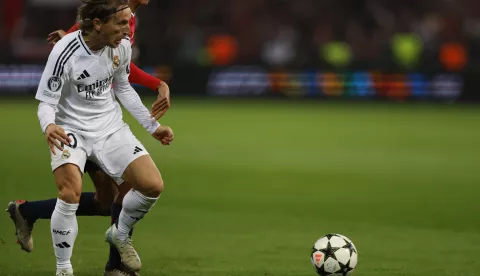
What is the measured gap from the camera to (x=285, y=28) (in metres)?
32.2

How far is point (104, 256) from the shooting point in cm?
752

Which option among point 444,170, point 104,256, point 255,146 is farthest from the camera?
point 255,146

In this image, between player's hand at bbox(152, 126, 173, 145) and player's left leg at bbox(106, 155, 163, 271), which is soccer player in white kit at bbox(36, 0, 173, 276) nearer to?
player's left leg at bbox(106, 155, 163, 271)

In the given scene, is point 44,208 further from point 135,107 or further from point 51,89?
point 51,89

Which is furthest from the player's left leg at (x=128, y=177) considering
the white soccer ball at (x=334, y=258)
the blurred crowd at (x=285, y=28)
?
the blurred crowd at (x=285, y=28)

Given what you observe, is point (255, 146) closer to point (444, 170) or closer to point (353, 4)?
point (444, 170)

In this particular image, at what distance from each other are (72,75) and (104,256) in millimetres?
1829

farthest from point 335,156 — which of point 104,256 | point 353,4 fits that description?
point 353,4

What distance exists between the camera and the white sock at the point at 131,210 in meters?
6.40

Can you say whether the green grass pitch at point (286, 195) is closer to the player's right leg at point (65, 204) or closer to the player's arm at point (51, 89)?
the player's right leg at point (65, 204)

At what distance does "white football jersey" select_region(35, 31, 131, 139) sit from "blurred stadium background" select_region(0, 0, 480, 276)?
1.15 metres

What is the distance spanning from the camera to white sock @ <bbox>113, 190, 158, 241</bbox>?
6.40m

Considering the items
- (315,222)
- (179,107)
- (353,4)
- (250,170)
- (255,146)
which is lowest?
(315,222)

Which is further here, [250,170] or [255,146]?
[255,146]
